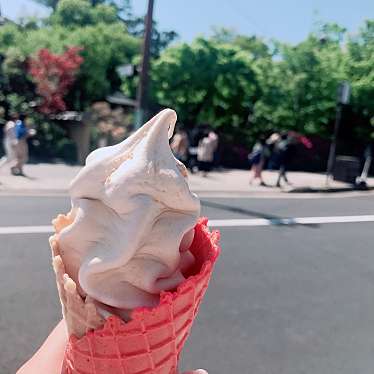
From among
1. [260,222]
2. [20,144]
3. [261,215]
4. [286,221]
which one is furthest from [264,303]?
[20,144]

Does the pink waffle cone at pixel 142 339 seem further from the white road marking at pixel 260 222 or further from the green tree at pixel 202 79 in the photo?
the green tree at pixel 202 79

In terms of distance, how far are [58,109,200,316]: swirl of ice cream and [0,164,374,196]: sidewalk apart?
8253 millimetres

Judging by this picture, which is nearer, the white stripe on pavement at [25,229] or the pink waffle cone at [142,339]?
the pink waffle cone at [142,339]

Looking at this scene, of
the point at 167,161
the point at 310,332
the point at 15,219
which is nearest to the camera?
the point at 167,161

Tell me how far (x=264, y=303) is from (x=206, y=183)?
8194 millimetres

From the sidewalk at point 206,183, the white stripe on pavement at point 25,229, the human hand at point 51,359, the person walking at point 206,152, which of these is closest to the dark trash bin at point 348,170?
the sidewalk at point 206,183

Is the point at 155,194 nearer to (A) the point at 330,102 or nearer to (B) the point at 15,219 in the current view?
(B) the point at 15,219

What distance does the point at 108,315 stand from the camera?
150 cm

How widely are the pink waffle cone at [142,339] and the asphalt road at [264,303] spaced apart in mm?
1886

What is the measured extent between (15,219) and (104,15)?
2851cm

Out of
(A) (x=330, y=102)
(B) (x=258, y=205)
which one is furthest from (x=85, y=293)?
(A) (x=330, y=102)

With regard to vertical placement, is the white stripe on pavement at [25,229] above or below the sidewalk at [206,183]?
above

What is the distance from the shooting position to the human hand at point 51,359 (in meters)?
1.65

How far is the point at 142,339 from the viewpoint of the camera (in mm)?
1429
